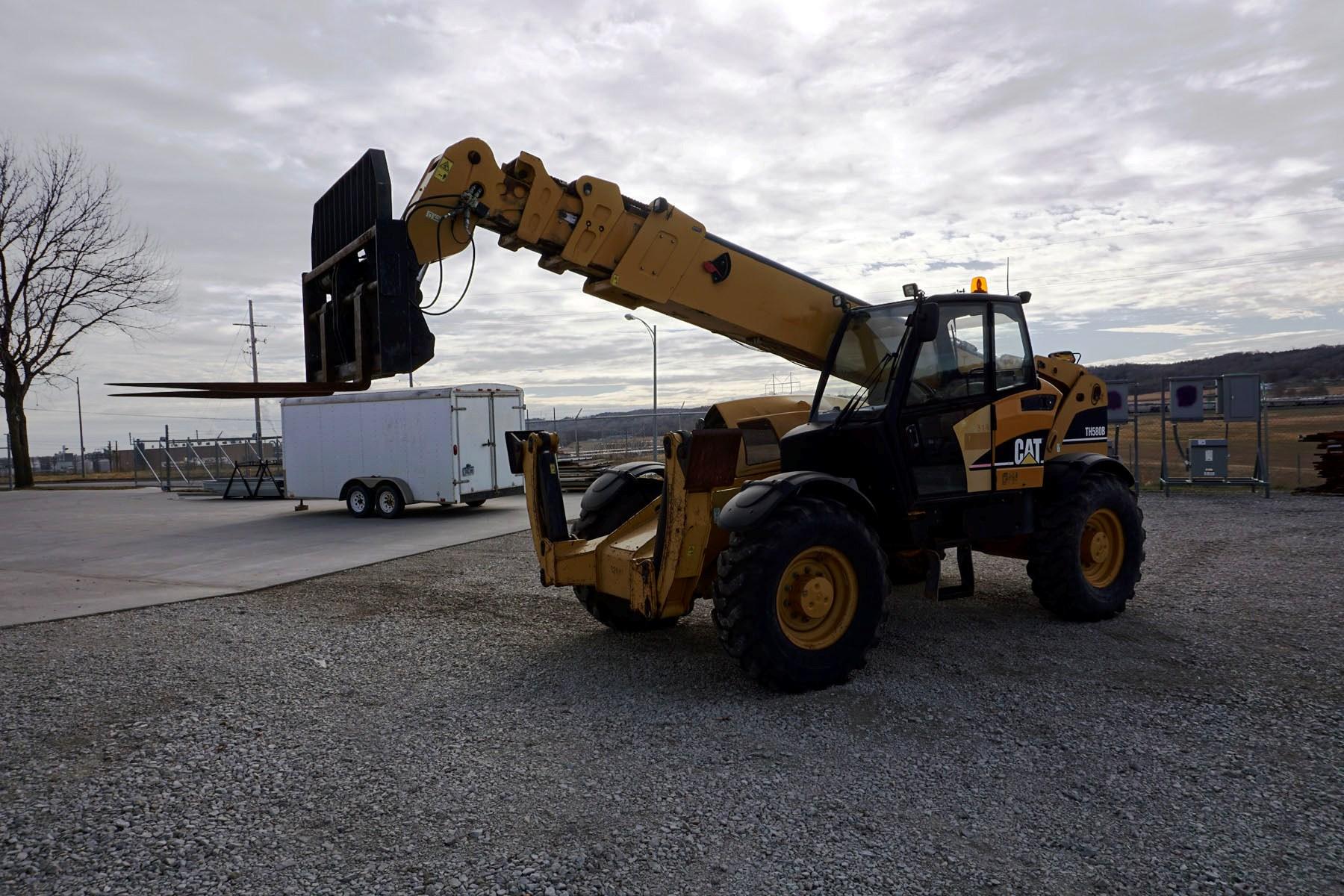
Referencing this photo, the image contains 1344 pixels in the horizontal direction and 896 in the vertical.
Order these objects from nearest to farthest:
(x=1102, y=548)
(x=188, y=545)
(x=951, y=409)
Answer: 1. (x=951, y=409)
2. (x=1102, y=548)
3. (x=188, y=545)

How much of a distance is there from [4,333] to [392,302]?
32.7 metres

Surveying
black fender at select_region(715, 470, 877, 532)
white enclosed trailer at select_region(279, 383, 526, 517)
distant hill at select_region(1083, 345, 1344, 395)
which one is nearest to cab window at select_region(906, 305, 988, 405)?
black fender at select_region(715, 470, 877, 532)

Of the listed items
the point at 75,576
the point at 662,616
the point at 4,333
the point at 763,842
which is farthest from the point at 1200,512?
the point at 4,333

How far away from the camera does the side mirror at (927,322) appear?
5.64 m

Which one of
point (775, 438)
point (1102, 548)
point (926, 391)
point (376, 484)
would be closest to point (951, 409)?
point (926, 391)

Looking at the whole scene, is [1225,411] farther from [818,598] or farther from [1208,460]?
[818,598]

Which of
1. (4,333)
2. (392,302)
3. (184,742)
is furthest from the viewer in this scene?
(4,333)

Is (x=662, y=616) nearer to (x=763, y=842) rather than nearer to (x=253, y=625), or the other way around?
(x=763, y=842)

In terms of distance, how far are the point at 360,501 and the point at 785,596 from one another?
542 inches

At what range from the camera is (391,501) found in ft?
54.4

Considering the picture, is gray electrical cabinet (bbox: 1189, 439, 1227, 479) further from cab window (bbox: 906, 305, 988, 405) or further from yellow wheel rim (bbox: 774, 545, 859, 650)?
yellow wheel rim (bbox: 774, 545, 859, 650)

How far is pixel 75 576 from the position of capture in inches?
413

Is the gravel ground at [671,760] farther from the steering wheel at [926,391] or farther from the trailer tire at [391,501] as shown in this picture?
the trailer tire at [391,501]

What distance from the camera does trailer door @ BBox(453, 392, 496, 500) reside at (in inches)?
631
